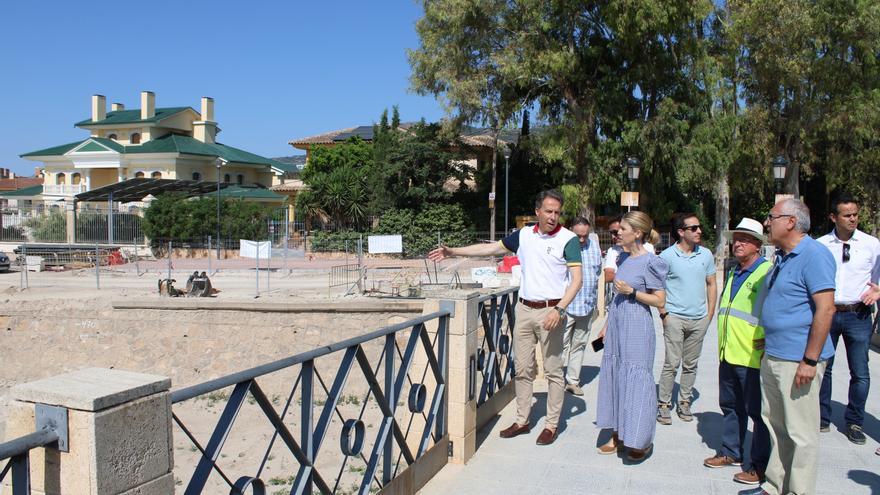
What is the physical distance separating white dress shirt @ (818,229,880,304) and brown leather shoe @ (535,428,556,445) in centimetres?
236

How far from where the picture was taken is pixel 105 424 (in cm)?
199

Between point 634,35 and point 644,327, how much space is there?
21697mm

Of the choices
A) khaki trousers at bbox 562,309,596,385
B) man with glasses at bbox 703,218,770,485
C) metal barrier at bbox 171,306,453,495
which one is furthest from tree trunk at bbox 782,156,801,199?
metal barrier at bbox 171,306,453,495

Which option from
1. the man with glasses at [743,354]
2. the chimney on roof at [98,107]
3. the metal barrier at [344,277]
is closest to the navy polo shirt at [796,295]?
the man with glasses at [743,354]

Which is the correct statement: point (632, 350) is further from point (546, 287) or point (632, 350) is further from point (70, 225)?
point (70, 225)

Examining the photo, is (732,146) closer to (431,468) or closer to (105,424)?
(431,468)

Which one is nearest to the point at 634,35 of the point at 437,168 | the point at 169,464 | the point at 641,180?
the point at 641,180

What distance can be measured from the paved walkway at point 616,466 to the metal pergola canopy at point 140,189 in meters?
34.6

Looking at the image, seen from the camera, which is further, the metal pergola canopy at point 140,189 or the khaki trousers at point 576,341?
the metal pergola canopy at point 140,189

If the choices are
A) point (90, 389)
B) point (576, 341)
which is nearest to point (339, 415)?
point (90, 389)

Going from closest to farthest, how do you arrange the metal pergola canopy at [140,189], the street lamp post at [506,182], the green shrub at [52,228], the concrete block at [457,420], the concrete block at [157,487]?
the concrete block at [157,487]
the concrete block at [457,420]
the street lamp post at [506,182]
the green shrub at [52,228]
the metal pergola canopy at [140,189]

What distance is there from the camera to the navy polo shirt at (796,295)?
3736 mm

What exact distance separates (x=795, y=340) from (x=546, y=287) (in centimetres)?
168

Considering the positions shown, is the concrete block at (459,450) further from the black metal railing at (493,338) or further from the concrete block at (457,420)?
the black metal railing at (493,338)
